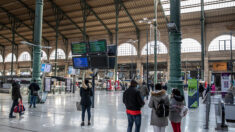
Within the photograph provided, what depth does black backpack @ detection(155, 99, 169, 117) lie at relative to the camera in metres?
4.55

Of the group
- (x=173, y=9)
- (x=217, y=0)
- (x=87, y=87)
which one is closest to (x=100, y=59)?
(x=87, y=87)

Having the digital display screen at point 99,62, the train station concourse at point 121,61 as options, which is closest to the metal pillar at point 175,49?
the train station concourse at point 121,61

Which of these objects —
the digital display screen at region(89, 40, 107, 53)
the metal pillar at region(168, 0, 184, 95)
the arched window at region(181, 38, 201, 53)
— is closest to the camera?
the metal pillar at region(168, 0, 184, 95)

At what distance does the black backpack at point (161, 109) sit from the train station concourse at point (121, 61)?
0.02 metres

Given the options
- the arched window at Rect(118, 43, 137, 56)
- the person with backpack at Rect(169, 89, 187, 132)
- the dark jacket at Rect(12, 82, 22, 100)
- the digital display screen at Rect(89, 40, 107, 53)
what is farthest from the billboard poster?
the arched window at Rect(118, 43, 137, 56)

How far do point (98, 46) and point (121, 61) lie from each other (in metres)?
38.0

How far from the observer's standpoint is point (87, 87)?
24.0 feet

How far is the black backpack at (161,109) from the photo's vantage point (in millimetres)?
4551

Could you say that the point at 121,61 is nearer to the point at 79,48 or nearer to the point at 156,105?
the point at 79,48

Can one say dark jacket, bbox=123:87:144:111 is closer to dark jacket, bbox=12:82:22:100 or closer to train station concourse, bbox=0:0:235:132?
train station concourse, bbox=0:0:235:132

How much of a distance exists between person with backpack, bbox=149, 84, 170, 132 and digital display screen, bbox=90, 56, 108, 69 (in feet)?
A: 21.1

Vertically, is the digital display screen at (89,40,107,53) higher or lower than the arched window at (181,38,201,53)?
lower

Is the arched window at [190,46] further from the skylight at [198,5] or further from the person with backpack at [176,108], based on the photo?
the person with backpack at [176,108]

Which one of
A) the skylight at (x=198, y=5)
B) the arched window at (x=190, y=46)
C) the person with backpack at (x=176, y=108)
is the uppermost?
the skylight at (x=198, y=5)
